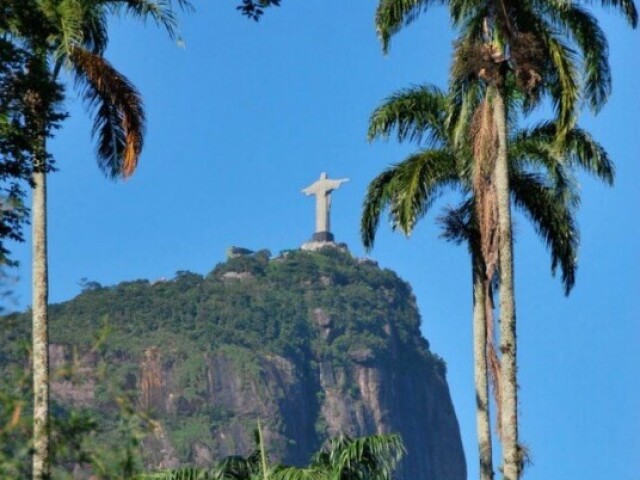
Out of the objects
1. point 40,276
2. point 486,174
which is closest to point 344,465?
point 40,276

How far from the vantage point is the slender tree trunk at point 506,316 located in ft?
91.8

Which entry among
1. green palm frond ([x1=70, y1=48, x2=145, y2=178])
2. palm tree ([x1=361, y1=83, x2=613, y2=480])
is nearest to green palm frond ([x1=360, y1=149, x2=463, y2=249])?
palm tree ([x1=361, y1=83, x2=613, y2=480])

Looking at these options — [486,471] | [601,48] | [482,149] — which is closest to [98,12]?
[482,149]

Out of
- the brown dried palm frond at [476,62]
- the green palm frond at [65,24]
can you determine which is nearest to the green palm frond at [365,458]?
the green palm frond at [65,24]

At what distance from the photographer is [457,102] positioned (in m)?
32.4

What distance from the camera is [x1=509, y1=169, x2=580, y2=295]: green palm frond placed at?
34.2m

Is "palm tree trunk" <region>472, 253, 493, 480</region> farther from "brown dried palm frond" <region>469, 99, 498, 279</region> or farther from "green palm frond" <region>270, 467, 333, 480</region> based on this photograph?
"green palm frond" <region>270, 467, 333, 480</region>

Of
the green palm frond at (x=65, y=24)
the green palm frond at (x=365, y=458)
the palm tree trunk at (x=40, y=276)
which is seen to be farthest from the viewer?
the green palm frond at (x=365, y=458)

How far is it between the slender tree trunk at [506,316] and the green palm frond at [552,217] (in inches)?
163

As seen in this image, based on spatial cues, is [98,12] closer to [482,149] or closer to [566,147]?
[482,149]

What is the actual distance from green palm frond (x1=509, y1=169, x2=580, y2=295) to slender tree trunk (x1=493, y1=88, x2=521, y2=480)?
4.13 meters

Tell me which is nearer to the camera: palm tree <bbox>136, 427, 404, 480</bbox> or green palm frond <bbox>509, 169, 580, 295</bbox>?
palm tree <bbox>136, 427, 404, 480</bbox>

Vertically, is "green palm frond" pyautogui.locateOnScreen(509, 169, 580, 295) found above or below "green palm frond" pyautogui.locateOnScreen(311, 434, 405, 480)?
above

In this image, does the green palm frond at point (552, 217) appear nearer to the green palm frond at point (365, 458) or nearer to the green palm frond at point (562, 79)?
the green palm frond at point (562, 79)
